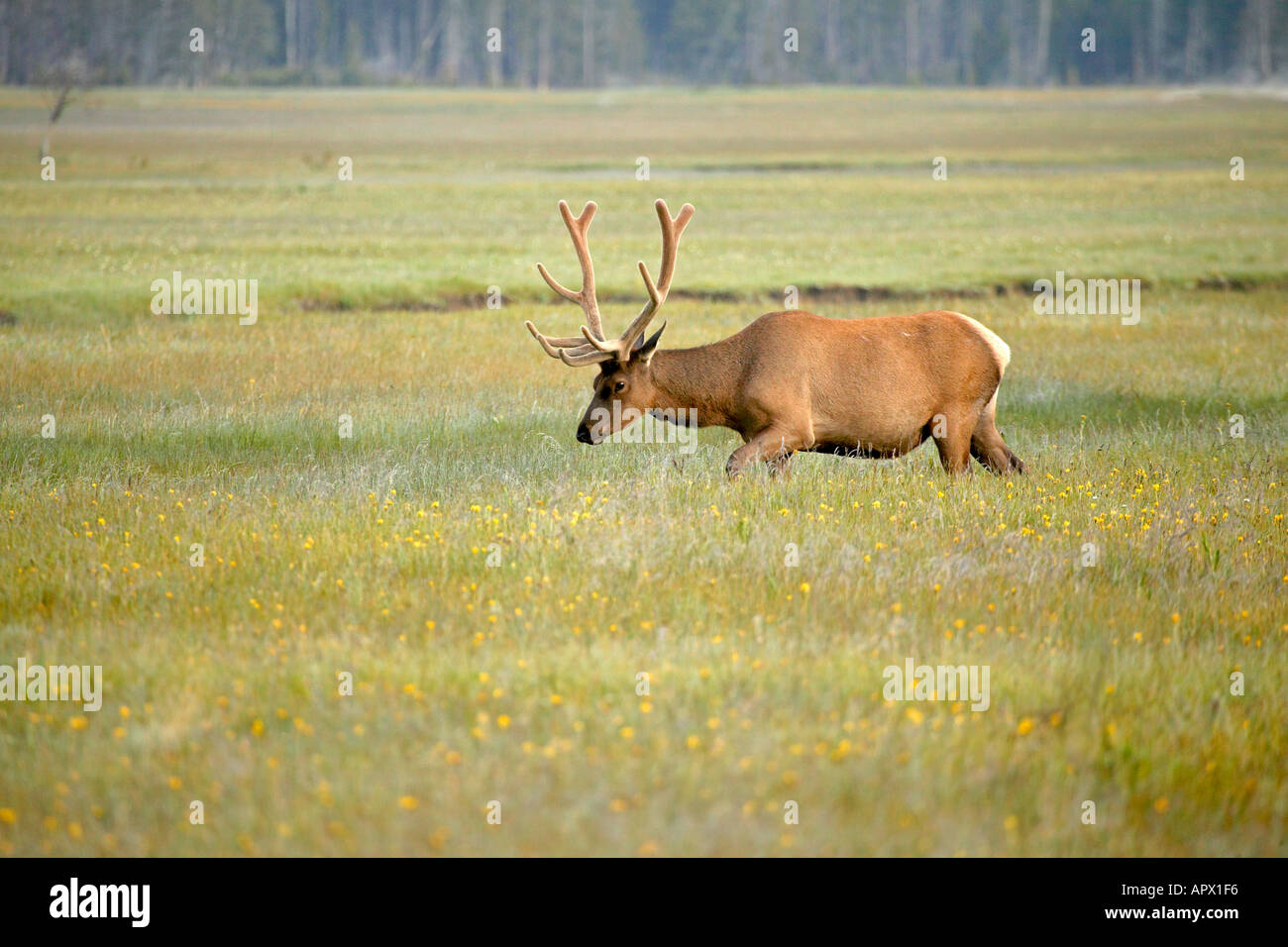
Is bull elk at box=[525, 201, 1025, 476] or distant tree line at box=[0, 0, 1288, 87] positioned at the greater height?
distant tree line at box=[0, 0, 1288, 87]

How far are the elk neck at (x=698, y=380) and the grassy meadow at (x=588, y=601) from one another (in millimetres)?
609

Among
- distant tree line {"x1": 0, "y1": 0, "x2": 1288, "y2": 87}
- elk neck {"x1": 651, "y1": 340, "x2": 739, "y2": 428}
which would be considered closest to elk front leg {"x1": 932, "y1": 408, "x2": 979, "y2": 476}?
elk neck {"x1": 651, "y1": 340, "x2": 739, "y2": 428}

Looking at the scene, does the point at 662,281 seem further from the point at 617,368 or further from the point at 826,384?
the point at 826,384

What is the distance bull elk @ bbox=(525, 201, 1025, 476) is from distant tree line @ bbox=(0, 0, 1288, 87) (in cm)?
11027

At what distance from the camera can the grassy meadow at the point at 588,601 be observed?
18.6 ft

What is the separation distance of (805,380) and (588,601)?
3.32 meters

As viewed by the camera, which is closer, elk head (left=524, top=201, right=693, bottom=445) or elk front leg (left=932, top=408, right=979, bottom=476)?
elk head (left=524, top=201, right=693, bottom=445)

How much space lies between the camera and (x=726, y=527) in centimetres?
952

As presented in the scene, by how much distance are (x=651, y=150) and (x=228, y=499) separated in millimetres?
56937

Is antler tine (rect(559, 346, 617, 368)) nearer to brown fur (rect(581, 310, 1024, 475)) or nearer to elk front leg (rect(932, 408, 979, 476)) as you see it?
brown fur (rect(581, 310, 1024, 475))

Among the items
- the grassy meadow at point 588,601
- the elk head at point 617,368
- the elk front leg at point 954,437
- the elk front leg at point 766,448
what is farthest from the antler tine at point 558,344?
the elk front leg at point 954,437

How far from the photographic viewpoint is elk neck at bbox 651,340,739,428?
432 inches

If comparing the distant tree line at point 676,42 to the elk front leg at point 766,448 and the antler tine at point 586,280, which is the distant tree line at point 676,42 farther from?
the elk front leg at point 766,448

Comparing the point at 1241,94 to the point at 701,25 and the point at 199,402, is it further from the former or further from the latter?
the point at 199,402
